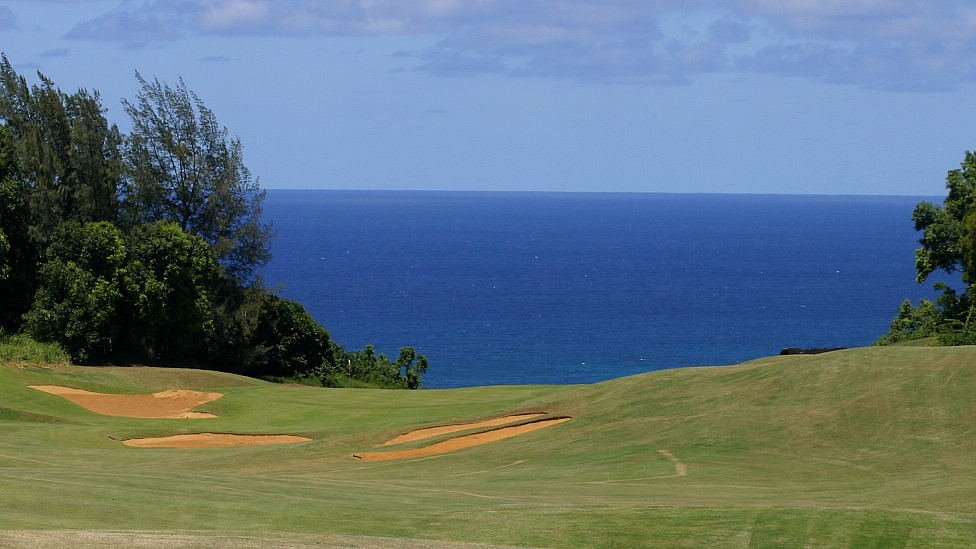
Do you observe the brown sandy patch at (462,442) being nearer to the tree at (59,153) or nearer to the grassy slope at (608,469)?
the grassy slope at (608,469)

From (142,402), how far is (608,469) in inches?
946

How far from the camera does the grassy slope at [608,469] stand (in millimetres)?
16812

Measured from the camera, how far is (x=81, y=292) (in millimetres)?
54469

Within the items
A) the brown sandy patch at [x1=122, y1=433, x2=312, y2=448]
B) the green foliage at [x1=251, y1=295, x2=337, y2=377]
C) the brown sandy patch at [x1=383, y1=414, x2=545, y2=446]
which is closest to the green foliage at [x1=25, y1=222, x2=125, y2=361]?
the green foliage at [x1=251, y1=295, x2=337, y2=377]

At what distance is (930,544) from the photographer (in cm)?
1583

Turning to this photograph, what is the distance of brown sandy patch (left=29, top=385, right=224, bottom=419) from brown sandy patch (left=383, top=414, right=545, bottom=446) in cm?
1154

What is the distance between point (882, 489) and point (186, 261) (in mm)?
42535

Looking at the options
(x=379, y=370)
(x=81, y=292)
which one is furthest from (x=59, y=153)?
(x=379, y=370)

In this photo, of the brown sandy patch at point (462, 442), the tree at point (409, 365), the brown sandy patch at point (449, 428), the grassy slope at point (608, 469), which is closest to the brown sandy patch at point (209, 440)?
the grassy slope at point (608, 469)

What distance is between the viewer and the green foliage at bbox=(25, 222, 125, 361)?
177 feet

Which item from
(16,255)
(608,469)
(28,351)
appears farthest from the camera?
(16,255)

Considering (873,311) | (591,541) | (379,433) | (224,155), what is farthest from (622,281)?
(591,541)

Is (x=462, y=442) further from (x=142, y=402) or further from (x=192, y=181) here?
(x=192, y=181)

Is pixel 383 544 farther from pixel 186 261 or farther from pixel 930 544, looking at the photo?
pixel 186 261
